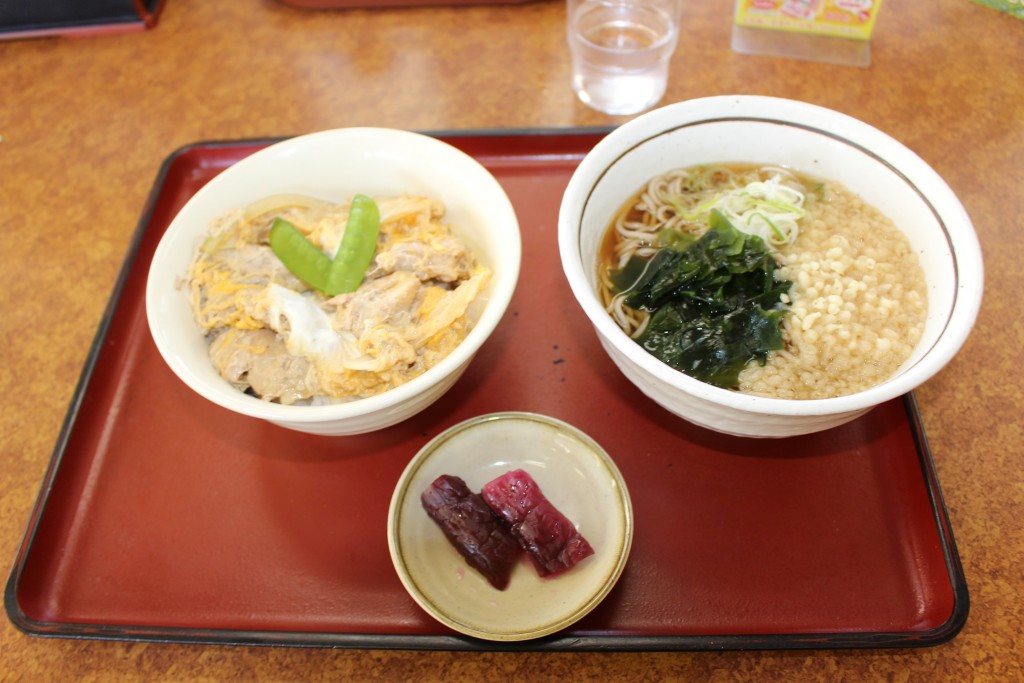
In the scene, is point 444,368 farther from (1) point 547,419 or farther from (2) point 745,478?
(2) point 745,478

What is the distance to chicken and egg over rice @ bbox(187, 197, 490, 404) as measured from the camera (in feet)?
5.09

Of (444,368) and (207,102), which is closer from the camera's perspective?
(444,368)

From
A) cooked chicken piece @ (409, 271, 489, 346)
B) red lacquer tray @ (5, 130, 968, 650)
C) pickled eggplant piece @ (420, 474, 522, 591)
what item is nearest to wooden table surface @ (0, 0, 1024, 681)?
red lacquer tray @ (5, 130, 968, 650)

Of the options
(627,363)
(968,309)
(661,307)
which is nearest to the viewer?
(968,309)

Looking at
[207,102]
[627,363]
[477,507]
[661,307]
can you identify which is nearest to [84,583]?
[477,507]

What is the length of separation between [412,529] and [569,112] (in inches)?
63.4

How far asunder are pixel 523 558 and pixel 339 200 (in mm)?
1099

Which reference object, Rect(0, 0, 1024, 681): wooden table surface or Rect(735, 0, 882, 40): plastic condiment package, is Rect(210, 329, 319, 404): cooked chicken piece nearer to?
Rect(0, 0, 1024, 681): wooden table surface

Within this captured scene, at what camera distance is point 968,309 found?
4.34 ft

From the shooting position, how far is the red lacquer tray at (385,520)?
1.46 meters

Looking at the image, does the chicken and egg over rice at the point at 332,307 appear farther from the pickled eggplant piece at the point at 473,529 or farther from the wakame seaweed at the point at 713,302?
the wakame seaweed at the point at 713,302

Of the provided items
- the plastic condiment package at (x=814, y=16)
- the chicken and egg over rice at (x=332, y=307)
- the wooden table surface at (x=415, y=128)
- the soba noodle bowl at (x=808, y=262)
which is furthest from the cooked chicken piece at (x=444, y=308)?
the plastic condiment package at (x=814, y=16)

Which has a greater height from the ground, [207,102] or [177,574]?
[207,102]

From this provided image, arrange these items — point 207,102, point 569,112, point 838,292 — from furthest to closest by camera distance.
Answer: point 207,102
point 569,112
point 838,292
